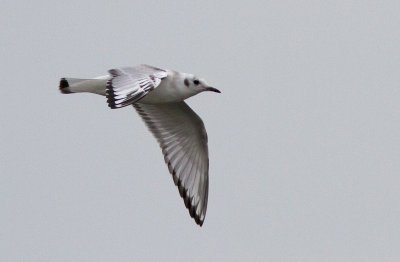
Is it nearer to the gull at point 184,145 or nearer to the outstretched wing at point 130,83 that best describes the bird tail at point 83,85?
the gull at point 184,145

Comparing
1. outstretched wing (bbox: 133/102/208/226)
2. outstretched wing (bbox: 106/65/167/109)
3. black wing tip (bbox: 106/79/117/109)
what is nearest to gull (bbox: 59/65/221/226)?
outstretched wing (bbox: 133/102/208/226)

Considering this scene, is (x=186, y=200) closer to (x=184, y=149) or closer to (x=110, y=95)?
(x=184, y=149)

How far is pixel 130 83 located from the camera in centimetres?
1007

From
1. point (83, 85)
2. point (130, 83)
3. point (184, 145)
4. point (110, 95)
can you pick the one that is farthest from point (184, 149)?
point (110, 95)

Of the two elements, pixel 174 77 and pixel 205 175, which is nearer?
pixel 174 77

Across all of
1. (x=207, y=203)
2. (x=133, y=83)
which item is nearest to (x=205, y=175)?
(x=207, y=203)

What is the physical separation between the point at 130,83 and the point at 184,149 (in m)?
2.15

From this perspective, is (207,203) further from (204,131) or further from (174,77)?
(174,77)

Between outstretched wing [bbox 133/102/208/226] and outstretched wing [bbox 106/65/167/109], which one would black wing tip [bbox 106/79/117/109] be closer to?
outstretched wing [bbox 106/65/167/109]

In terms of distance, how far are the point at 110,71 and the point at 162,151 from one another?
5.52ft

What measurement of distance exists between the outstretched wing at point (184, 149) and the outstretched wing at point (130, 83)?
1223mm

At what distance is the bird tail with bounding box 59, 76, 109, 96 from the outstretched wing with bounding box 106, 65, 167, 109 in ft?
0.99

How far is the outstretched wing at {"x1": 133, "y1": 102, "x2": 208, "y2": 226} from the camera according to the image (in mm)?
11969

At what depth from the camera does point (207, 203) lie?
39.3ft
